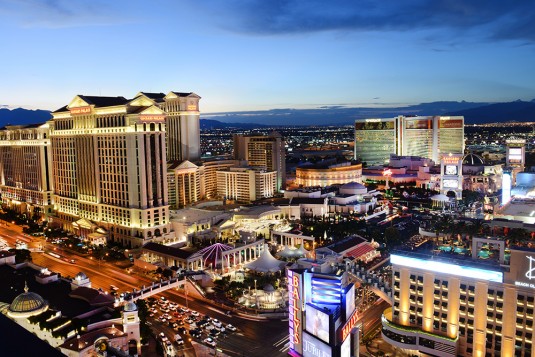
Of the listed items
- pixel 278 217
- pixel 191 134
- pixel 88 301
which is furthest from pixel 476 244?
pixel 191 134

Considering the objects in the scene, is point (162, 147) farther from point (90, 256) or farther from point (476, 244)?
point (476, 244)

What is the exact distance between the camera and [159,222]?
75.6m

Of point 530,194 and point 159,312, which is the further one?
point 530,194

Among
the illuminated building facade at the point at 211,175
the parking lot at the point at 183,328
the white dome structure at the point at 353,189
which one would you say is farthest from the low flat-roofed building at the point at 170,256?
the white dome structure at the point at 353,189

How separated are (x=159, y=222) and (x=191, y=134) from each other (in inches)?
1544

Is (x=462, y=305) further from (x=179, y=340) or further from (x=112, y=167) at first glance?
(x=112, y=167)

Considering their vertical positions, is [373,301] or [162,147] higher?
[162,147]

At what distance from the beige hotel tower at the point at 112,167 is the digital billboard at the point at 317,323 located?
1856 inches

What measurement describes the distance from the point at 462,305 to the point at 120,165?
184ft

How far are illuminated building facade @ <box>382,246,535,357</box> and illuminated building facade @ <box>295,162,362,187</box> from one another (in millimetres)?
84035

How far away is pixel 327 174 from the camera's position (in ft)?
412

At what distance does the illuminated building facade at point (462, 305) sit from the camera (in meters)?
35.6

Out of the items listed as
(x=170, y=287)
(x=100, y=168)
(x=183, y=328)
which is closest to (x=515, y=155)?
(x=100, y=168)

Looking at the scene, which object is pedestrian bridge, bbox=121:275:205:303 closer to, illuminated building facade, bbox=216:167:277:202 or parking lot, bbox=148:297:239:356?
parking lot, bbox=148:297:239:356
